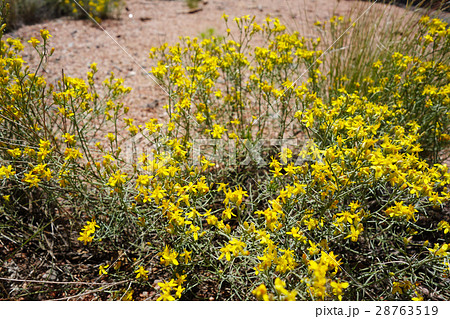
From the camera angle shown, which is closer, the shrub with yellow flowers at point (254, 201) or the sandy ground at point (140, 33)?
the shrub with yellow flowers at point (254, 201)

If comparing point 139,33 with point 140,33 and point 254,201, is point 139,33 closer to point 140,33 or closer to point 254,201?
point 140,33

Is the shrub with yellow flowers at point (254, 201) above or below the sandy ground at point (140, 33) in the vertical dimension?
below

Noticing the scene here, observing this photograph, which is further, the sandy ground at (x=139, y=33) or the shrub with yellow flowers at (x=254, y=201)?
the sandy ground at (x=139, y=33)

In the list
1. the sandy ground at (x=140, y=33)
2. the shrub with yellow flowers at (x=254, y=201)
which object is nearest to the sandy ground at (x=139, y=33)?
the sandy ground at (x=140, y=33)

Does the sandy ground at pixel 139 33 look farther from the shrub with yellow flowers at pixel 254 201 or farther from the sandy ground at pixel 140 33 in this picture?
the shrub with yellow flowers at pixel 254 201

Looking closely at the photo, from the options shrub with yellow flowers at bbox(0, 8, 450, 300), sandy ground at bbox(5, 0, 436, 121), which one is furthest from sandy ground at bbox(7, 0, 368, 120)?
shrub with yellow flowers at bbox(0, 8, 450, 300)

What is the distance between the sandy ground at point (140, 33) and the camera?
4.33m

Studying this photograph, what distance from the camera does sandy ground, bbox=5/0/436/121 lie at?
4326mm

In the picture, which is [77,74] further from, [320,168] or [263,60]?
[320,168]

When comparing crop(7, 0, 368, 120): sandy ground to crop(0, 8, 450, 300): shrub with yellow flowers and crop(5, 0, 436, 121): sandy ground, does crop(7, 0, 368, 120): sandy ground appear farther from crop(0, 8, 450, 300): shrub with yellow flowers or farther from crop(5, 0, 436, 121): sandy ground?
crop(0, 8, 450, 300): shrub with yellow flowers
